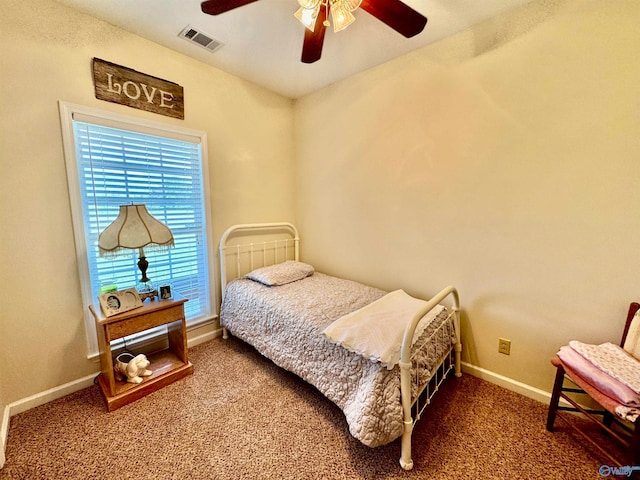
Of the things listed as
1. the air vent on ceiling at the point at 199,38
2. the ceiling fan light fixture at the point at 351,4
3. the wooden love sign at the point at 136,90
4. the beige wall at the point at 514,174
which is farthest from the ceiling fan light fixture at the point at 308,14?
the wooden love sign at the point at 136,90

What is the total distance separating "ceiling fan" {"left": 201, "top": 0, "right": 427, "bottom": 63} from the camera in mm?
1273

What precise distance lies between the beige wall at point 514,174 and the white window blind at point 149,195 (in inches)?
60.4

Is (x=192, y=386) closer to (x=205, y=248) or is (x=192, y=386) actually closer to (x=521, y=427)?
(x=205, y=248)

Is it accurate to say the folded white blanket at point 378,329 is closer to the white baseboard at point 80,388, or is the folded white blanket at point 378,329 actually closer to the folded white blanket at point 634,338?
the white baseboard at point 80,388

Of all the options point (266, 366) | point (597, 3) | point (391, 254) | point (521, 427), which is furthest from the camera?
point (391, 254)

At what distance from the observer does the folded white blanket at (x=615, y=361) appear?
1198 mm

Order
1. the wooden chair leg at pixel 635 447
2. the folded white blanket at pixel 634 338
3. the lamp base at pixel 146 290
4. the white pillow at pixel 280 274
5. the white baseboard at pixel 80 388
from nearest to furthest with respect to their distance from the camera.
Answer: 1. the wooden chair leg at pixel 635 447
2. the folded white blanket at pixel 634 338
3. the white baseboard at pixel 80 388
4. the lamp base at pixel 146 290
5. the white pillow at pixel 280 274

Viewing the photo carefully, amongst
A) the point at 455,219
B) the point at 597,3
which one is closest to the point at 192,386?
the point at 455,219

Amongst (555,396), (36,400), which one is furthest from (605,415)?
(36,400)

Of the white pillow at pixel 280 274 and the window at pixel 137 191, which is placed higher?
the window at pixel 137 191

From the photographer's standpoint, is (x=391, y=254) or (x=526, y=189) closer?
(x=526, y=189)

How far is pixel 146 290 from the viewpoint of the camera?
6.62ft

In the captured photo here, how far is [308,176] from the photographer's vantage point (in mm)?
3018

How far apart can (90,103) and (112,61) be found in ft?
1.16
